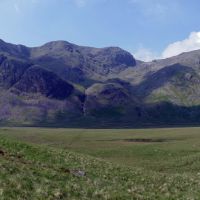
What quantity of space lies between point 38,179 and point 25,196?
154 inches

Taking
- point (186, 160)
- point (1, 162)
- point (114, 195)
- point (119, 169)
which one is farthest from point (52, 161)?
point (186, 160)

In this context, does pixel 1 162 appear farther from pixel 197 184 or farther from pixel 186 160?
pixel 186 160

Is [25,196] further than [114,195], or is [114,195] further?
[114,195]

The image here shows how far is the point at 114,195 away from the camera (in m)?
22.3

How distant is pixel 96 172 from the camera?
33.3m

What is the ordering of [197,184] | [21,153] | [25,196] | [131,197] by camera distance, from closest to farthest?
Answer: 1. [25,196]
2. [131,197]
3. [197,184]
4. [21,153]

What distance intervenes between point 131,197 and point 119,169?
49.5 feet

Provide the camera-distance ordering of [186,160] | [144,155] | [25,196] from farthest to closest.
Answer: [144,155] → [186,160] → [25,196]

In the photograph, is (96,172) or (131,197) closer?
(131,197)

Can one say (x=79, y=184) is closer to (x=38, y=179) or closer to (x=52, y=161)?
(x=38, y=179)

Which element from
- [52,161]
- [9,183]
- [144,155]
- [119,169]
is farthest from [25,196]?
[144,155]

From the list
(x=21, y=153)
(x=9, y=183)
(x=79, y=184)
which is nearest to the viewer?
(x=9, y=183)

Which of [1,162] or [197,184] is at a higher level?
[1,162]

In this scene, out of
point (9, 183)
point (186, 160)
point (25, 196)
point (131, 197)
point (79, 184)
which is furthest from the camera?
point (186, 160)
